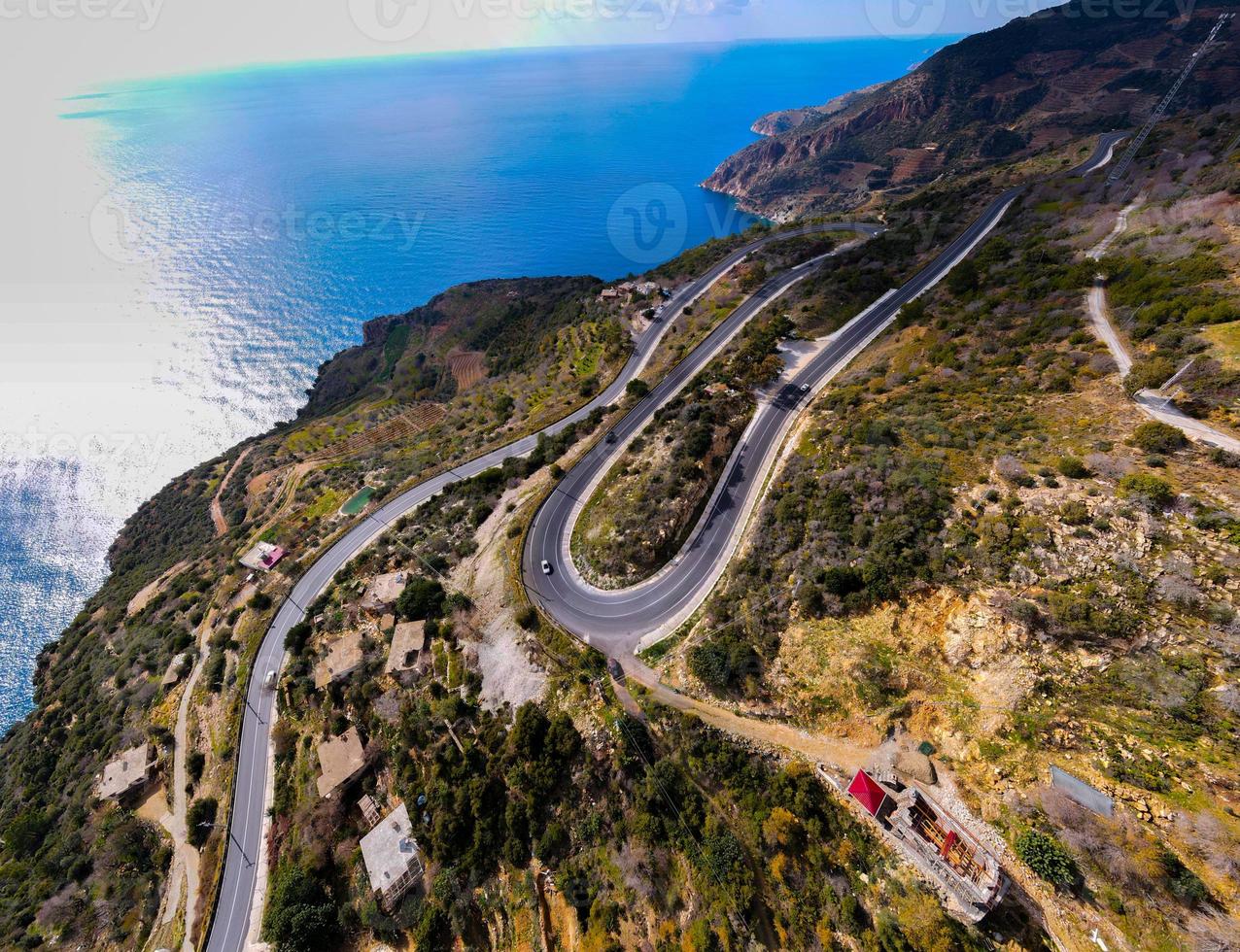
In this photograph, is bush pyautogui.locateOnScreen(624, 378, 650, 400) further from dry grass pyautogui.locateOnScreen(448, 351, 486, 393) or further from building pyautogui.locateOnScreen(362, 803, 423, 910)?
dry grass pyautogui.locateOnScreen(448, 351, 486, 393)

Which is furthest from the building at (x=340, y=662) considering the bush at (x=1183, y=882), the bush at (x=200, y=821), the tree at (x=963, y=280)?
the tree at (x=963, y=280)

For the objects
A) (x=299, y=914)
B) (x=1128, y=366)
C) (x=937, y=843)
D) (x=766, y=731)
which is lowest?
(x=937, y=843)

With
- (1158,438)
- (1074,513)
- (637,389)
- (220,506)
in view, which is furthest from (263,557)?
(1158,438)

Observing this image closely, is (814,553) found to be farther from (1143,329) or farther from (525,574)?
Answer: (1143,329)

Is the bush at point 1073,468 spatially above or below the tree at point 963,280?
below

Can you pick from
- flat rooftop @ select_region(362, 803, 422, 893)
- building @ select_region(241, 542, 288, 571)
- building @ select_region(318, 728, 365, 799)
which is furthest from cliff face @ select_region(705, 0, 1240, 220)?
flat rooftop @ select_region(362, 803, 422, 893)

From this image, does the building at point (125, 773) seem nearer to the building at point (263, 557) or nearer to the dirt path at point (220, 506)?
the building at point (263, 557)

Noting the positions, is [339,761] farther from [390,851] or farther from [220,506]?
[220,506]

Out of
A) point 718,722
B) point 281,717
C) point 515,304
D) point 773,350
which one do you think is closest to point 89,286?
point 515,304
